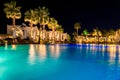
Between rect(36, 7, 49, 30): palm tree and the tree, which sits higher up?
rect(36, 7, 49, 30): palm tree

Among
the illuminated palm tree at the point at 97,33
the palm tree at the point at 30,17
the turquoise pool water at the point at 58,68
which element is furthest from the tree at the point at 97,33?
the turquoise pool water at the point at 58,68

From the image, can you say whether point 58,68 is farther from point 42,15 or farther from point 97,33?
point 97,33

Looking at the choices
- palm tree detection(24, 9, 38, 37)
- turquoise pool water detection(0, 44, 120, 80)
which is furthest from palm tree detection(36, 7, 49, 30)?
turquoise pool water detection(0, 44, 120, 80)

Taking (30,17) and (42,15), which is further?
(42,15)

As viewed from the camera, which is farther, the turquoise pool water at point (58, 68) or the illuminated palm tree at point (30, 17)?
the illuminated palm tree at point (30, 17)

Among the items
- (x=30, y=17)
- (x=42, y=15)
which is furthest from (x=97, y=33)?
(x=30, y=17)

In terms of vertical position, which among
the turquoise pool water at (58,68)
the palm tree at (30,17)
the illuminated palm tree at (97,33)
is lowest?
the turquoise pool water at (58,68)

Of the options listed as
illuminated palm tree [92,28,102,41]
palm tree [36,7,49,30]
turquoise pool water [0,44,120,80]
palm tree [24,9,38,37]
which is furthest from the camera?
illuminated palm tree [92,28,102,41]

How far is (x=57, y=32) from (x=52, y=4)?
14.0 meters

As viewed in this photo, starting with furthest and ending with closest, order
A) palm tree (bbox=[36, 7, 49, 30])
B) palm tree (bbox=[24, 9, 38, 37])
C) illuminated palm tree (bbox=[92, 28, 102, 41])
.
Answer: illuminated palm tree (bbox=[92, 28, 102, 41]) < palm tree (bbox=[36, 7, 49, 30]) < palm tree (bbox=[24, 9, 38, 37])

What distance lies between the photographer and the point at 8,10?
1987 inches

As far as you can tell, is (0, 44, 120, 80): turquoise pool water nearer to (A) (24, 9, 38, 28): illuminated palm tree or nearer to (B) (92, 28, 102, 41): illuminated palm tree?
(A) (24, 9, 38, 28): illuminated palm tree

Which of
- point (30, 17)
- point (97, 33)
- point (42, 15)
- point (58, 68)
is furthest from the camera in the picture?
point (97, 33)

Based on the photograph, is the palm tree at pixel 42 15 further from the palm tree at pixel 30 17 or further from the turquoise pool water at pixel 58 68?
the turquoise pool water at pixel 58 68
